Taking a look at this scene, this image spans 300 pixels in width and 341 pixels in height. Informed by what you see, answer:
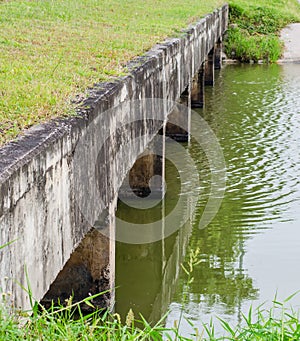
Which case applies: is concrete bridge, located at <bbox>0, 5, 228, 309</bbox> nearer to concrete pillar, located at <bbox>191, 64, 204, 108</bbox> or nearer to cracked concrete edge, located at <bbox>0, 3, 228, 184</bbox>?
cracked concrete edge, located at <bbox>0, 3, 228, 184</bbox>

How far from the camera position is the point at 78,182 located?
567 cm

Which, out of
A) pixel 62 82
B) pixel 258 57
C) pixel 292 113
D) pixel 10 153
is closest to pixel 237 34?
pixel 258 57

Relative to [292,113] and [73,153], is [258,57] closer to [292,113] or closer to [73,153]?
[292,113]

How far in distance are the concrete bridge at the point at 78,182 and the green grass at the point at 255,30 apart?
15.2 m

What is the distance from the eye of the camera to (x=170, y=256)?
9422mm

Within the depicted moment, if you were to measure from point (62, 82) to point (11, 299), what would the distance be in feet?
9.40

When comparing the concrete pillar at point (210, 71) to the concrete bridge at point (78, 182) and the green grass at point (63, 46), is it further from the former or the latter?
the concrete bridge at point (78, 182)

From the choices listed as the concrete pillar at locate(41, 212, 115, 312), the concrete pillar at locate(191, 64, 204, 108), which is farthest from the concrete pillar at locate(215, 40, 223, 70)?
the concrete pillar at locate(41, 212, 115, 312)

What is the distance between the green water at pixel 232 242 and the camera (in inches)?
318

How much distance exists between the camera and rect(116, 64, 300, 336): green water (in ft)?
26.5

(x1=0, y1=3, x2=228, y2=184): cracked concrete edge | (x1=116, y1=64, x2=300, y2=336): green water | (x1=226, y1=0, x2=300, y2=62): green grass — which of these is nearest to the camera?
(x1=0, y1=3, x2=228, y2=184): cracked concrete edge

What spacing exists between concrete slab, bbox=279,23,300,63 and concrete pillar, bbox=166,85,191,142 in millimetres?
11612

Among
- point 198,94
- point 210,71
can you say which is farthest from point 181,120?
point 210,71

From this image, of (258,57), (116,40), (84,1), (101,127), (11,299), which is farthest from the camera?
(258,57)
